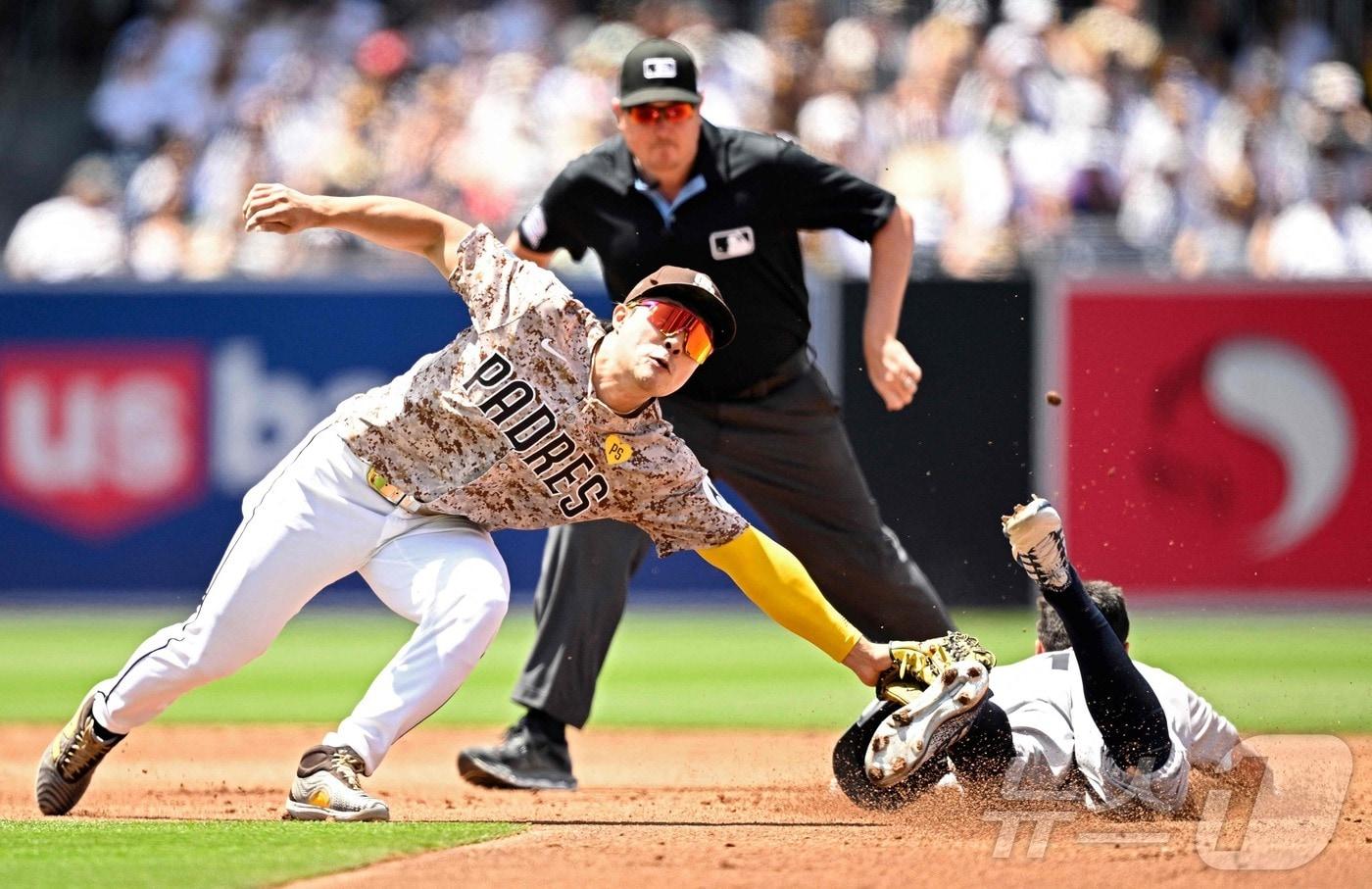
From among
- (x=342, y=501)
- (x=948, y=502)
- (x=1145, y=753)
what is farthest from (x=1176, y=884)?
(x=948, y=502)

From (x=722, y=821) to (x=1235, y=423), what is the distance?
711 centimetres

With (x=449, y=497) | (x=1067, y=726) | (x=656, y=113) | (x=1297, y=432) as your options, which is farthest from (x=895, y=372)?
(x=1297, y=432)

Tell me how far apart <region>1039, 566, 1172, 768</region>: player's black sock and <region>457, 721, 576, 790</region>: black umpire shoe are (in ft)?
6.92

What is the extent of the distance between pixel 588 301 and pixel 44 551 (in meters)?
3.80

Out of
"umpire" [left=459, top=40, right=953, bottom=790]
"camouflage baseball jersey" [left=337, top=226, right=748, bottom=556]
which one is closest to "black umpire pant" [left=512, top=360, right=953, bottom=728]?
"umpire" [left=459, top=40, right=953, bottom=790]

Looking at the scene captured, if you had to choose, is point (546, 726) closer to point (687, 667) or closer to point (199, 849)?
point (199, 849)

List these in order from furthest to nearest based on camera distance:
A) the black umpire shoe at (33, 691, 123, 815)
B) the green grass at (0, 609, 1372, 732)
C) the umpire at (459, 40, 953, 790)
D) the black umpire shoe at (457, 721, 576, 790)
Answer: the green grass at (0, 609, 1372, 732) < the black umpire shoe at (457, 721, 576, 790) < the umpire at (459, 40, 953, 790) < the black umpire shoe at (33, 691, 123, 815)

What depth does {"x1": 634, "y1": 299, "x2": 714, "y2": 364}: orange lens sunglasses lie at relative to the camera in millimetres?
4961

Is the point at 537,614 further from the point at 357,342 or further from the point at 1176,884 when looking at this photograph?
the point at 357,342

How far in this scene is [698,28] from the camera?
14.8 metres

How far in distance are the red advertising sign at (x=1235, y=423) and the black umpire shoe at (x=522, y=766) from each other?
18.9 feet

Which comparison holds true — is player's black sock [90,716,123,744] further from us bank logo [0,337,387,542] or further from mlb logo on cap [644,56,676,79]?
us bank logo [0,337,387,542]

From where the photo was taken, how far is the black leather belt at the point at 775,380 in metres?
6.45

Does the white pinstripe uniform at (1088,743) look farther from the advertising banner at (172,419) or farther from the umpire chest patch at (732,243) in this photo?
the advertising banner at (172,419)
